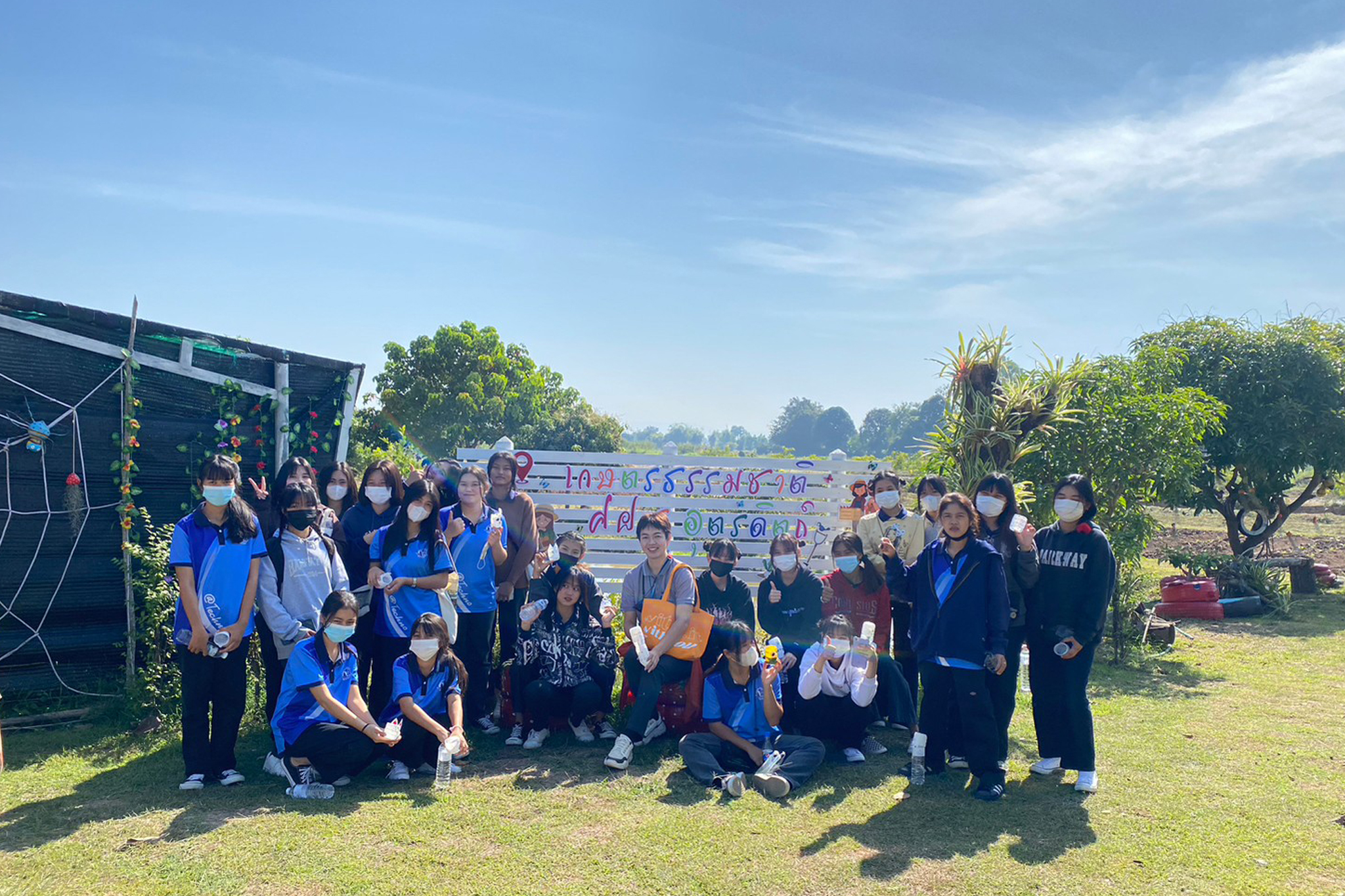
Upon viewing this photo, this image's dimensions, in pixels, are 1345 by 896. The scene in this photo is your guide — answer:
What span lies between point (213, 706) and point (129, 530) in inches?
63.7

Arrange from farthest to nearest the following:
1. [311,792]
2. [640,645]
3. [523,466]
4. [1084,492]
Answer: [523,466], [640,645], [1084,492], [311,792]

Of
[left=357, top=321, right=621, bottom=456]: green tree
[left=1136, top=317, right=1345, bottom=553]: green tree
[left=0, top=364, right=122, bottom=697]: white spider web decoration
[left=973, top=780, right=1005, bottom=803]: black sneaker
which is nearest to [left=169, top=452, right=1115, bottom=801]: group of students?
[left=973, top=780, right=1005, bottom=803]: black sneaker

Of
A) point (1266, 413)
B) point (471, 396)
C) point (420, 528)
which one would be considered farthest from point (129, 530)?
point (471, 396)

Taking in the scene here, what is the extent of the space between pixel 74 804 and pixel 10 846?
524 millimetres

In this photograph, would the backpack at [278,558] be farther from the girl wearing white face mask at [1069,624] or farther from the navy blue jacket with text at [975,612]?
the girl wearing white face mask at [1069,624]

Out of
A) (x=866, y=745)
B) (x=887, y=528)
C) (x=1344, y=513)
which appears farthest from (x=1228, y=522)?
(x=1344, y=513)

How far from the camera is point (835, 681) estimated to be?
539 cm

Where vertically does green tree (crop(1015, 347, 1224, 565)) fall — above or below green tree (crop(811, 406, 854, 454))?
below

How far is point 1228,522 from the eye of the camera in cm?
1506

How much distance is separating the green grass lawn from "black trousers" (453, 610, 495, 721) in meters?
0.47

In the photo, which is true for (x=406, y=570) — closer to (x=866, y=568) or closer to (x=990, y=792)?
(x=866, y=568)

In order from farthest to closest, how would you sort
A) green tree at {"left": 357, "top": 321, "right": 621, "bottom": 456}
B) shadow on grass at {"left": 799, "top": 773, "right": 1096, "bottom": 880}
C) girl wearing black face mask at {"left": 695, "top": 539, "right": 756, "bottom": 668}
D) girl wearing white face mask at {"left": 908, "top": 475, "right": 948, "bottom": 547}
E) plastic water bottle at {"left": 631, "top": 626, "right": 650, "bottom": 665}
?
green tree at {"left": 357, "top": 321, "right": 621, "bottom": 456} < girl wearing white face mask at {"left": 908, "top": 475, "right": 948, "bottom": 547} < girl wearing black face mask at {"left": 695, "top": 539, "right": 756, "bottom": 668} < plastic water bottle at {"left": 631, "top": 626, "right": 650, "bottom": 665} < shadow on grass at {"left": 799, "top": 773, "right": 1096, "bottom": 880}

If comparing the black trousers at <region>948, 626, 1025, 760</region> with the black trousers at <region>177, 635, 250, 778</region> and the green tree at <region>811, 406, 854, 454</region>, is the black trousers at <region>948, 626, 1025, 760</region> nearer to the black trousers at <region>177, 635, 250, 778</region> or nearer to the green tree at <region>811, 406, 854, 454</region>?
the black trousers at <region>177, 635, 250, 778</region>

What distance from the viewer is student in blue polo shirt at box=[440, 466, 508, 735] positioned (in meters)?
5.62
